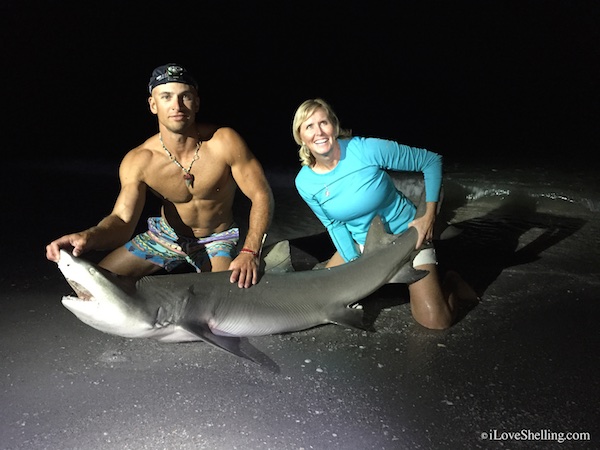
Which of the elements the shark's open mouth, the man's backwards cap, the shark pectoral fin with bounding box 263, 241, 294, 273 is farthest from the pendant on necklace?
the shark's open mouth

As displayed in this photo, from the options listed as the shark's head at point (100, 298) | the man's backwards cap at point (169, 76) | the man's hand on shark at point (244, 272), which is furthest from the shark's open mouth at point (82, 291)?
the man's backwards cap at point (169, 76)

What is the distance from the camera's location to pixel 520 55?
36.3 m

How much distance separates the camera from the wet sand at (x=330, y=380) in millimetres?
2324

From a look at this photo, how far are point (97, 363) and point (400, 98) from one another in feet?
73.2

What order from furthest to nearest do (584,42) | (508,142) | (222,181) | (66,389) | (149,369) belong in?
(584,42) → (508,142) → (222,181) → (149,369) → (66,389)

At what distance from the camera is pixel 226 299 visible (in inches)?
111

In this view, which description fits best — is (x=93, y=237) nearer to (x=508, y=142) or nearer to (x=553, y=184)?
(x=553, y=184)

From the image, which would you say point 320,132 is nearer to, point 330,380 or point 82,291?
point 330,380

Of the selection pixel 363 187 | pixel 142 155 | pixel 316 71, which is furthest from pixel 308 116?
pixel 316 71

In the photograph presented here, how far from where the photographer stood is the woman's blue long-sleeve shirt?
3.31 meters

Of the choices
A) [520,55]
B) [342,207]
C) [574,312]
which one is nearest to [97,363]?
[342,207]

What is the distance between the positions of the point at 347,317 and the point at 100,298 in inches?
58.1

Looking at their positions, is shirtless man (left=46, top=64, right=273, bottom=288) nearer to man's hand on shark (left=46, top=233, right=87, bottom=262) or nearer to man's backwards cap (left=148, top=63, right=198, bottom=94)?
man's backwards cap (left=148, top=63, right=198, bottom=94)

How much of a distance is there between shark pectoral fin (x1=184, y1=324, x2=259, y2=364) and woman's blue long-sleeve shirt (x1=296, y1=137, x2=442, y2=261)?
1.09 meters
